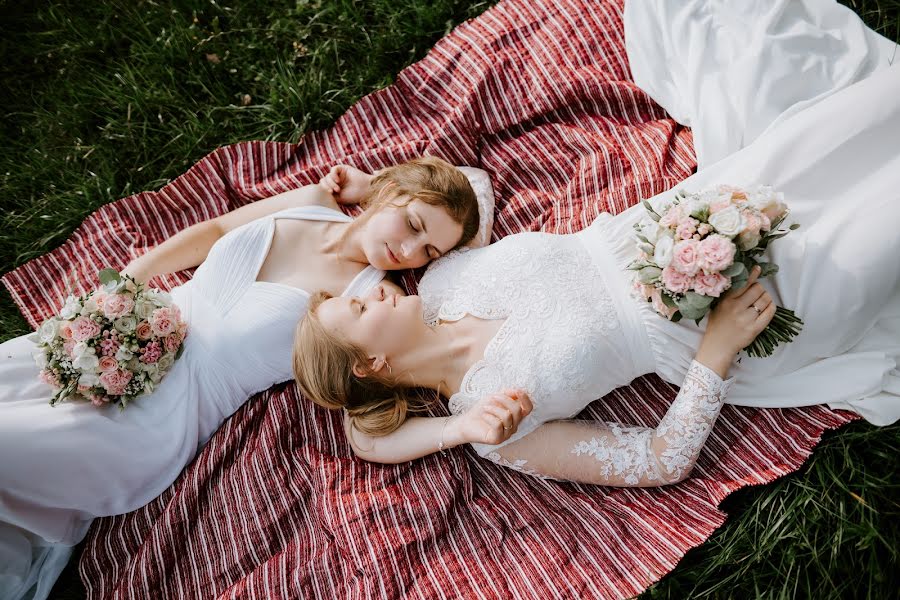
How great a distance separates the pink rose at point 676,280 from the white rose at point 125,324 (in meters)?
2.72

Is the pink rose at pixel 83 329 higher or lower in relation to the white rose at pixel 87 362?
higher

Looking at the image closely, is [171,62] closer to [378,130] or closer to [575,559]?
[378,130]

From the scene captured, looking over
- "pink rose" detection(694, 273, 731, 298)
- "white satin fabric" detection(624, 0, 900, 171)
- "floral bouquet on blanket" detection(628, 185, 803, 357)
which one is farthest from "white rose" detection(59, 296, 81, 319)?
"white satin fabric" detection(624, 0, 900, 171)

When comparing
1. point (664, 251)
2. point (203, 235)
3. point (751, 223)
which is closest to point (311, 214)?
point (203, 235)

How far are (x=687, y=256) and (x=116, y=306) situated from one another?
2865mm

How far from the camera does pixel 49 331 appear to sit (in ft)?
11.3

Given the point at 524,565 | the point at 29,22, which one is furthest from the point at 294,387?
the point at 29,22

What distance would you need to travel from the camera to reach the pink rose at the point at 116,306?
11.2 ft

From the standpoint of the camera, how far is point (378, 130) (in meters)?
4.73

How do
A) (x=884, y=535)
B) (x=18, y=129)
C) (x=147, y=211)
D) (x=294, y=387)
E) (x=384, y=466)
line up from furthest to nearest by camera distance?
(x=18, y=129) → (x=147, y=211) → (x=294, y=387) → (x=384, y=466) → (x=884, y=535)

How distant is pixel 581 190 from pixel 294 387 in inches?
87.3

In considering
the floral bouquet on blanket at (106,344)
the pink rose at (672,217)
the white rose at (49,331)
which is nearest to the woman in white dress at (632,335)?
the pink rose at (672,217)

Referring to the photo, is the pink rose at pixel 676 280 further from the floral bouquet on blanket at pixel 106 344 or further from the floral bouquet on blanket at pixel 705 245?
the floral bouquet on blanket at pixel 106 344

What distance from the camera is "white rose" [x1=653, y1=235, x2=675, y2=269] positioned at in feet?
9.40
